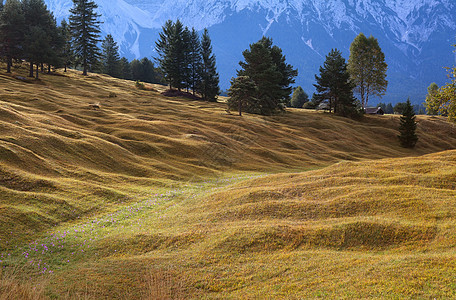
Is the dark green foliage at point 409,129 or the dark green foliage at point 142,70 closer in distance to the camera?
the dark green foliage at point 409,129

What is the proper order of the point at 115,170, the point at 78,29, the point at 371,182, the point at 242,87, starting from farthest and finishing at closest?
the point at 78,29, the point at 242,87, the point at 115,170, the point at 371,182

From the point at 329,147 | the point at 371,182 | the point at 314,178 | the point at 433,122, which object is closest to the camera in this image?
the point at 371,182

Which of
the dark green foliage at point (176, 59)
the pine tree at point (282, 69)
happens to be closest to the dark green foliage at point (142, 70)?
the dark green foliage at point (176, 59)

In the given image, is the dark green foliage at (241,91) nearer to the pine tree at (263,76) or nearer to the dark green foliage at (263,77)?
the dark green foliage at (263,77)

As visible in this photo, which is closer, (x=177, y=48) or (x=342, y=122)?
(x=342, y=122)

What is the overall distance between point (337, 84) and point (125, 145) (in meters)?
62.8

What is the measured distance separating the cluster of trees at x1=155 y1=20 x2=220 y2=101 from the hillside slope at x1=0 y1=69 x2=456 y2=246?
25.2 metres

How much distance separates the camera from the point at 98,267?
13.6 metres

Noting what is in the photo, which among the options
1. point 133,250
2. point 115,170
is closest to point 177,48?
point 115,170

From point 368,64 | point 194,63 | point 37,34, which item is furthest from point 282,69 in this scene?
point 37,34

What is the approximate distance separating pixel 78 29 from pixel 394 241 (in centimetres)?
10435

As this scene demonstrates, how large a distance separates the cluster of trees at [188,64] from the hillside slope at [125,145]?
82.6 ft

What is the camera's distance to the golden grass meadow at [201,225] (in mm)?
11000

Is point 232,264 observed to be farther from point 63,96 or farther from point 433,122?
point 433,122
